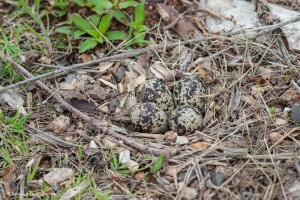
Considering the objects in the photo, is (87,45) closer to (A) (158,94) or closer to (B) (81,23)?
(B) (81,23)

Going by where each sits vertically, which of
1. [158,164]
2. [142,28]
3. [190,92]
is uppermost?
[142,28]

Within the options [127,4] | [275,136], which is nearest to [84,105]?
[127,4]

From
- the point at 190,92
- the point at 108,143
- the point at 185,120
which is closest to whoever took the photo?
the point at 108,143

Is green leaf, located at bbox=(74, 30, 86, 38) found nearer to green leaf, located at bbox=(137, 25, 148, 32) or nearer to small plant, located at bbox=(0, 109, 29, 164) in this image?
green leaf, located at bbox=(137, 25, 148, 32)

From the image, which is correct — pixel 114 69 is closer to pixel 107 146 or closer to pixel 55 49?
pixel 55 49

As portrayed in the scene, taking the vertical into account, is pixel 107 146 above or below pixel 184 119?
below

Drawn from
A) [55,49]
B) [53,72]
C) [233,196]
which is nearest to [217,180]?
[233,196]

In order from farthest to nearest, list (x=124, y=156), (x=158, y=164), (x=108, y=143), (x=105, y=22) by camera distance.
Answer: (x=105, y=22), (x=108, y=143), (x=124, y=156), (x=158, y=164)
